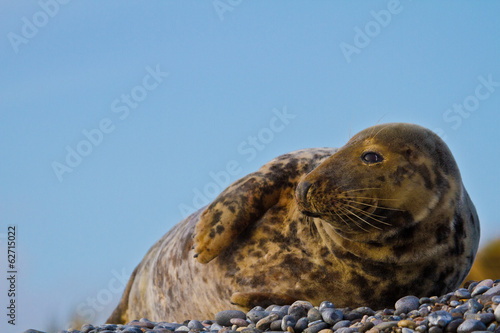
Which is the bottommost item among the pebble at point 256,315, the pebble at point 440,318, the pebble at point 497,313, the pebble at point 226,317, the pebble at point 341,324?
the pebble at point 497,313

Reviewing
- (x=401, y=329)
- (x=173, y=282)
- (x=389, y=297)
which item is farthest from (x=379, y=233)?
(x=173, y=282)

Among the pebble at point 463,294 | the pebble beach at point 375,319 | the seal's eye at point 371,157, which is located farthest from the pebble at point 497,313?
the seal's eye at point 371,157

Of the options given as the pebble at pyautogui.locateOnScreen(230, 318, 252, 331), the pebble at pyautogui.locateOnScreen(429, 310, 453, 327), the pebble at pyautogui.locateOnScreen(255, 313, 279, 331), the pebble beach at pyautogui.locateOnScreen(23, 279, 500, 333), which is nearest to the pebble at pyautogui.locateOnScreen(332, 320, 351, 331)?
the pebble beach at pyautogui.locateOnScreen(23, 279, 500, 333)

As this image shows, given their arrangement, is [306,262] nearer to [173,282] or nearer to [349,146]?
[349,146]

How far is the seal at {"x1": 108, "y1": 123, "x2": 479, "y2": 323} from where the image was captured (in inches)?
171

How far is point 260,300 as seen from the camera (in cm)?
486

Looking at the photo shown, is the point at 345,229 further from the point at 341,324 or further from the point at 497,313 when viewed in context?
the point at 497,313

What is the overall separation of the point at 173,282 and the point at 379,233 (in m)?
2.54

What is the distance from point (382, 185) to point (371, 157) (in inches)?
9.5

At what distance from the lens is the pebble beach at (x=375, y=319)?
3.60 meters

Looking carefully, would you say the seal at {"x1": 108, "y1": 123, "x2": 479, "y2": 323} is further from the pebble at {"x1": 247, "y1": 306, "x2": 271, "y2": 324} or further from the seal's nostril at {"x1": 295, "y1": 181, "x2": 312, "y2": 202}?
the pebble at {"x1": 247, "y1": 306, "x2": 271, "y2": 324}

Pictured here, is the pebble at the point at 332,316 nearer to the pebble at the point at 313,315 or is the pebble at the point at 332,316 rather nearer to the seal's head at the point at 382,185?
the pebble at the point at 313,315

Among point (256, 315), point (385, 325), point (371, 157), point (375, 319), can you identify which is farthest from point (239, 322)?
point (371, 157)

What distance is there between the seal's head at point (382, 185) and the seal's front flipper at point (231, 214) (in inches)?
33.7
